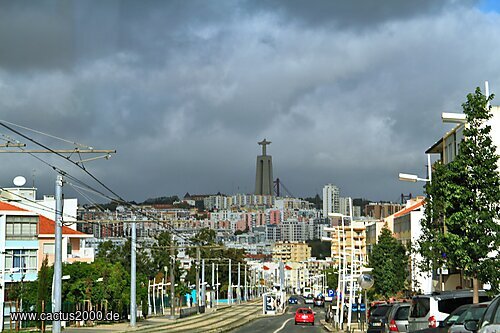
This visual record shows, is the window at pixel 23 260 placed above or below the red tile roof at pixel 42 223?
below

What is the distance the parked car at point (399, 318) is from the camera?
3434 centimetres

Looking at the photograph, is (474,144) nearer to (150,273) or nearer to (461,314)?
(461,314)

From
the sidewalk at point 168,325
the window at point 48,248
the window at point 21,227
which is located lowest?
the sidewalk at point 168,325

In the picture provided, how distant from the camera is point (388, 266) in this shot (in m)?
66.4

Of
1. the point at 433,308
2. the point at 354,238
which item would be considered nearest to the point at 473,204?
the point at 433,308

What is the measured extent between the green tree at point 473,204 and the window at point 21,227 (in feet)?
195

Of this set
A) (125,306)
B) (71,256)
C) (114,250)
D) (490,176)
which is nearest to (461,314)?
(490,176)

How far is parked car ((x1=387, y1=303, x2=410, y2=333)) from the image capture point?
113 ft

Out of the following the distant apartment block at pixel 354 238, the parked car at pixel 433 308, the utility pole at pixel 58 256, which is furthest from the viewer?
the distant apartment block at pixel 354 238

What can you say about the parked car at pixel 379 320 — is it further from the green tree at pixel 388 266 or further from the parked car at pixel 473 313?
the green tree at pixel 388 266

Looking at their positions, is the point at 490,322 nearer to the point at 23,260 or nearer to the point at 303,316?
the point at 303,316

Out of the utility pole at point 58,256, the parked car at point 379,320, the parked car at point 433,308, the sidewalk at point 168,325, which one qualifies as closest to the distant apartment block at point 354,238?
the sidewalk at point 168,325

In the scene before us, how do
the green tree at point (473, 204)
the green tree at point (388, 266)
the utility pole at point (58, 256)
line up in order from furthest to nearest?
the green tree at point (388, 266) < the utility pole at point (58, 256) < the green tree at point (473, 204)

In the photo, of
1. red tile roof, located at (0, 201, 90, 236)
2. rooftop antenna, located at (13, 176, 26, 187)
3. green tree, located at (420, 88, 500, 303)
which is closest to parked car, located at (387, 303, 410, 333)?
green tree, located at (420, 88, 500, 303)
